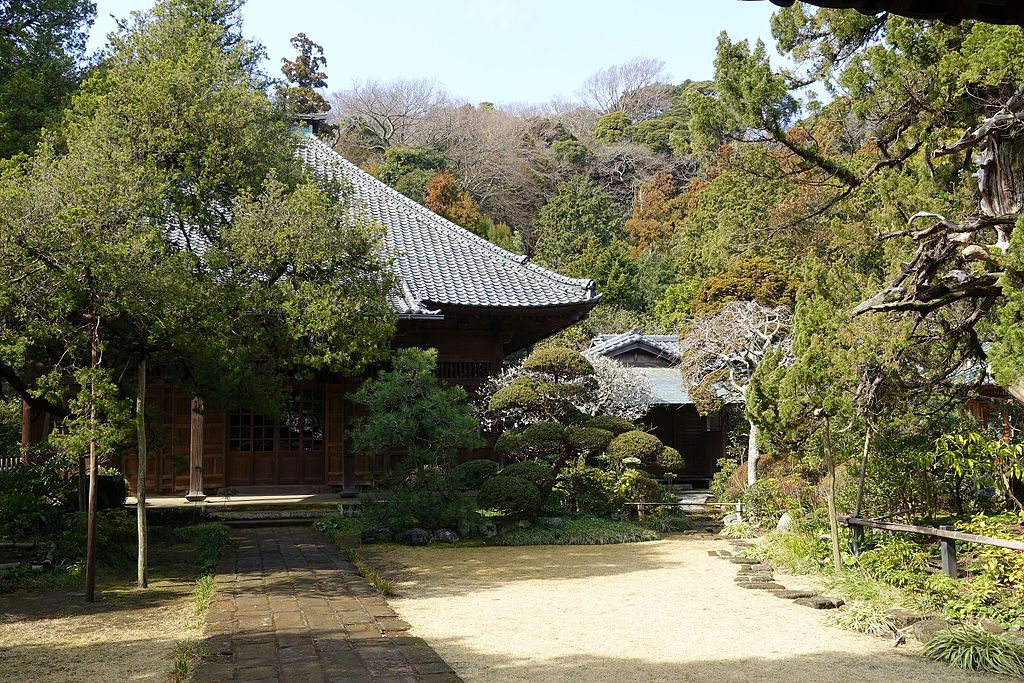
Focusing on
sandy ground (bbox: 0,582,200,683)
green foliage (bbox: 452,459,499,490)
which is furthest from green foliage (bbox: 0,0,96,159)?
green foliage (bbox: 452,459,499,490)

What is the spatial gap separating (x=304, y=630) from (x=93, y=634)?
5.63 feet

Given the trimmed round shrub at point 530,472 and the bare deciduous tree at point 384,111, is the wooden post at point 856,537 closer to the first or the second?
the trimmed round shrub at point 530,472

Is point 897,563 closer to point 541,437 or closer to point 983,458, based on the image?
point 983,458

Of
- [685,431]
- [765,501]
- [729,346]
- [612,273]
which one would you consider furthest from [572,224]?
[765,501]

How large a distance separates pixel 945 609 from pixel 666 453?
25.2 ft

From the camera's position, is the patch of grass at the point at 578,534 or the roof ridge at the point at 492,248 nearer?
the patch of grass at the point at 578,534

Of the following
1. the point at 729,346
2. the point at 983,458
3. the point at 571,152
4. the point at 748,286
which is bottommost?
the point at 983,458

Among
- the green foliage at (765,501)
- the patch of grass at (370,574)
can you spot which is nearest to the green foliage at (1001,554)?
the green foliage at (765,501)

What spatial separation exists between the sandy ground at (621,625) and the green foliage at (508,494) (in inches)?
51.7

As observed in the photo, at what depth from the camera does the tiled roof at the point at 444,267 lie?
14.3 metres

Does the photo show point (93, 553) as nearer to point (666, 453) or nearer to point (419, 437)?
point (419, 437)

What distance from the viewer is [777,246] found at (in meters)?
25.5

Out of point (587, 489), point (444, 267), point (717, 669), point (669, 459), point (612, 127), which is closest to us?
point (717, 669)

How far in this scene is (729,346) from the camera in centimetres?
1550
